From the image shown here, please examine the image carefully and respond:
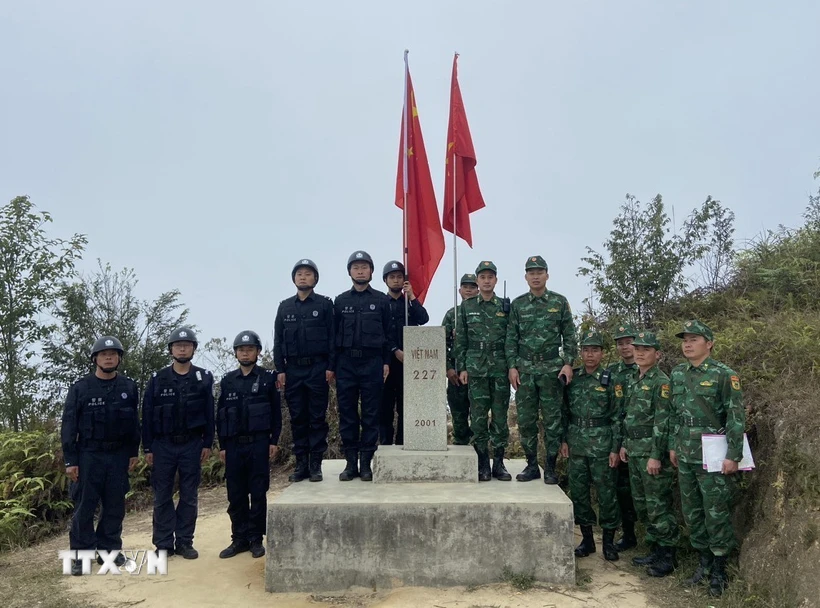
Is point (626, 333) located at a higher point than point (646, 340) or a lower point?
higher

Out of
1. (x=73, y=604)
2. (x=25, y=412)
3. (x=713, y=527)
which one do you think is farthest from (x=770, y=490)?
(x=25, y=412)

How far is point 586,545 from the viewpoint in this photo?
6168mm

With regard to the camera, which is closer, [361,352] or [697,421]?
[697,421]

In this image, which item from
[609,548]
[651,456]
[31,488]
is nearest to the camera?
[651,456]

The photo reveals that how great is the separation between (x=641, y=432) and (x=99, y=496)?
214 inches

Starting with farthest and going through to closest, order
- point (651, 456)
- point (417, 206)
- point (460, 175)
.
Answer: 1. point (417, 206)
2. point (460, 175)
3. point (651, 456)

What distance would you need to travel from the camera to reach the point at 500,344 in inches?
255

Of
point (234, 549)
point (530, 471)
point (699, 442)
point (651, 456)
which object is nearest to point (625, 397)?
point (651, 456)

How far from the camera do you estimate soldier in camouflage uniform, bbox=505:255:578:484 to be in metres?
Result: 6.20

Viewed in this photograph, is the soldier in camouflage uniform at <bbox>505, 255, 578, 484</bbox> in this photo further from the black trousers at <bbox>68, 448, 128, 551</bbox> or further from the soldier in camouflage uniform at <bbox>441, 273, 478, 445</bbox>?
the black trousers at <bbox>68, 448, 128, 551</bbox>

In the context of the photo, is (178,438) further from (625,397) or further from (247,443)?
(625,397)

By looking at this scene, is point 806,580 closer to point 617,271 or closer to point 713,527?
point 713,527

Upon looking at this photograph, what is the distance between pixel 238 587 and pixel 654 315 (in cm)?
702

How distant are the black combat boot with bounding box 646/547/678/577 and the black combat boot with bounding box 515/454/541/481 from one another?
4.51ft
